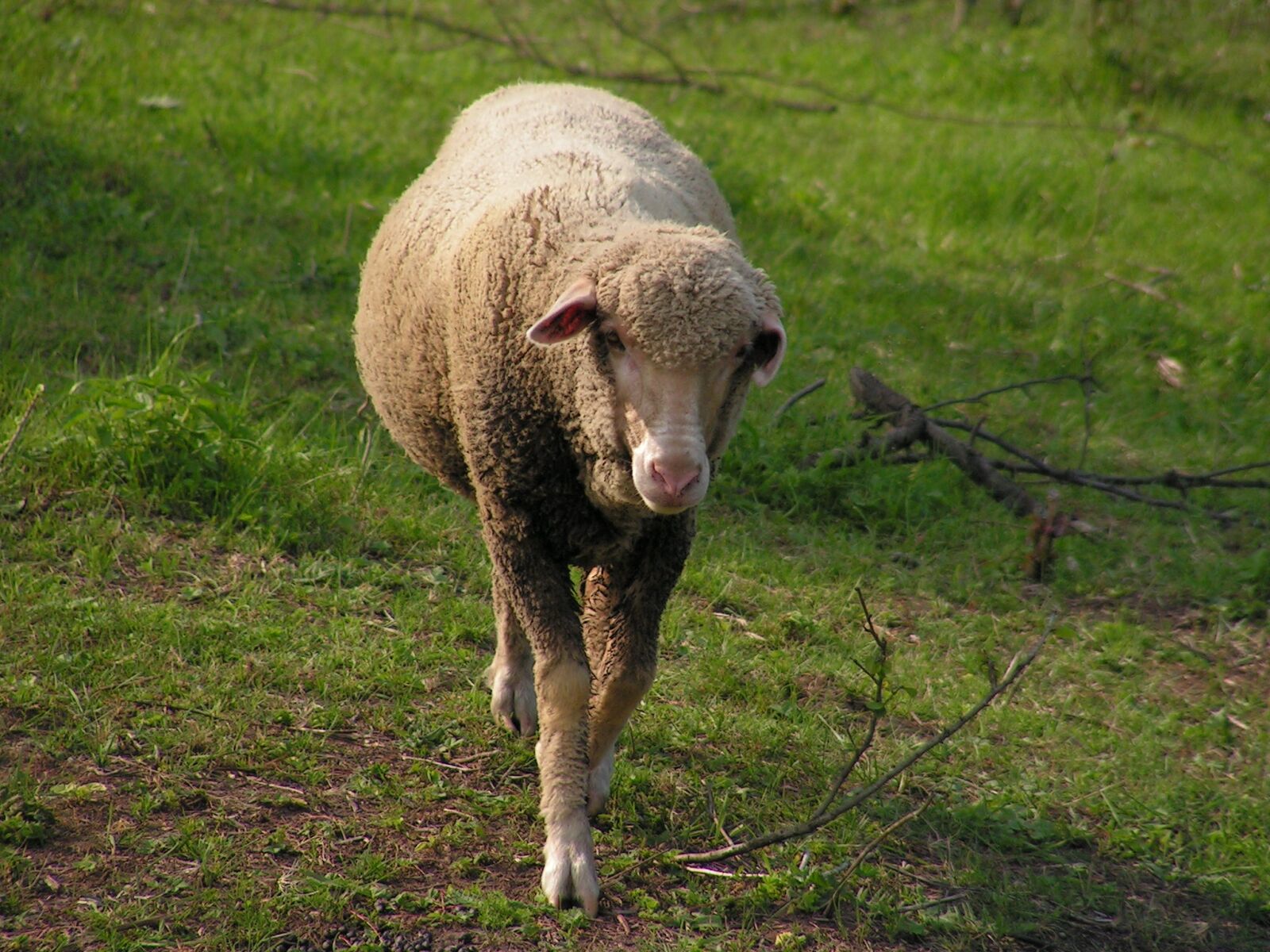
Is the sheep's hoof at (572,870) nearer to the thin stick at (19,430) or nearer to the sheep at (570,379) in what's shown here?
the sheep at (570,379)

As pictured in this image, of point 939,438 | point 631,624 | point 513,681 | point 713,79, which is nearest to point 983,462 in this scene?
point 939,438

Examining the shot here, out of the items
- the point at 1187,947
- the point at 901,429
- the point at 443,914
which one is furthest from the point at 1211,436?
the point at 443,914

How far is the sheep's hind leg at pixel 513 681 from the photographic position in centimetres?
419

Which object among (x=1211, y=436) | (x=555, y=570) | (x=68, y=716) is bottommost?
(x=1211, y=436)

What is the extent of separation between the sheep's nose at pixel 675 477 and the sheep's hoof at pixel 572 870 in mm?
1101

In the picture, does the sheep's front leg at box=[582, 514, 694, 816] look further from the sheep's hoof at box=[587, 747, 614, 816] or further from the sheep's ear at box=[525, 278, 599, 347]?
the sheep's ear at box=[525, 278, 599, 347]

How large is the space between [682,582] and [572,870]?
1.86 meters

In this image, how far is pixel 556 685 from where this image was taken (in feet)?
11.6

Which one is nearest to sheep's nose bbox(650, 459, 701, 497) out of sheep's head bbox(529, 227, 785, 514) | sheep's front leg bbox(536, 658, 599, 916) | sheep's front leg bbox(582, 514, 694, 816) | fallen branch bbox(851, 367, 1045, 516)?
sheep's head bbox(529, 227, 785, 514)

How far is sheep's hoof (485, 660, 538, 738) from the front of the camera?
4.19m

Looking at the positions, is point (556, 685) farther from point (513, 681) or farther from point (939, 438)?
point (939, 438)

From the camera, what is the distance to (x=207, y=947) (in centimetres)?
314

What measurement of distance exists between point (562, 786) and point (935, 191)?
21.0ft

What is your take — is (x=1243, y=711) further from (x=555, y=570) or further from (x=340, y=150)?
(x=340, y=150)
